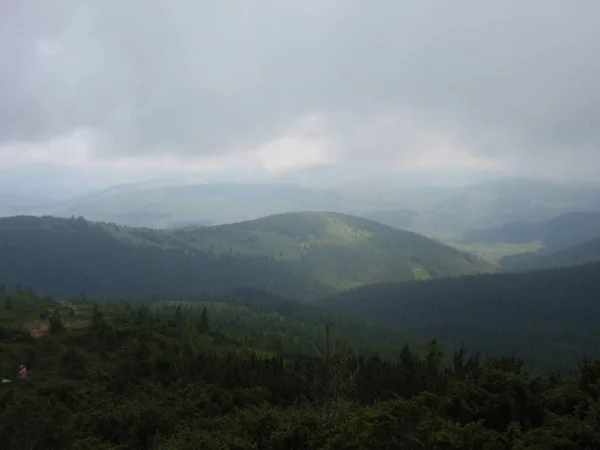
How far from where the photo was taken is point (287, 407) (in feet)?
138

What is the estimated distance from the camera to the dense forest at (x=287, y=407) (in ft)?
75.2

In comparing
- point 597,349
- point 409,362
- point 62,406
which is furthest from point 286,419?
point 597,349

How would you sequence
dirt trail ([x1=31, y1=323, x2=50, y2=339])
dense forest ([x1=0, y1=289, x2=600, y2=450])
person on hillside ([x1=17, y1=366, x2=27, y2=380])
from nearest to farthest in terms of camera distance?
dense forest ([x1=0, y1=289, x2=600, y2=450]) < person on hillside ([x1=17, y1=366, x2=27, y2=380]) < dirt trail ([x1=31, y1=323, x2=50, y2=339])

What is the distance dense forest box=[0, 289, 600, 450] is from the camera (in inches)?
902

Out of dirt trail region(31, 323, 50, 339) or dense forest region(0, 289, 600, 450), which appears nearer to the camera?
dense forest region(0, 289, 600, 450)

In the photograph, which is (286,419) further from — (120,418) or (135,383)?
(135,383)

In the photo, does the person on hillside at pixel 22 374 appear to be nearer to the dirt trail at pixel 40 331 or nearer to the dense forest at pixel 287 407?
the dense forest at pixel 287 407

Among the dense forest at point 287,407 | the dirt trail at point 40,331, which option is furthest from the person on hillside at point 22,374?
the dirt trail at point 40,331

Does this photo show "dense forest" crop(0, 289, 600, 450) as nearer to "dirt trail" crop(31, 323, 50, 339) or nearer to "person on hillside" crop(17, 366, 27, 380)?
"person on hillside" crop(17, 366, 27, 380)

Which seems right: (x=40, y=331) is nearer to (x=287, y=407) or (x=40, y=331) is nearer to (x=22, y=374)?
(x=22, y=374)

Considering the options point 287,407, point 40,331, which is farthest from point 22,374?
point 287,407

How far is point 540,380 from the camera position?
29891 millimetres

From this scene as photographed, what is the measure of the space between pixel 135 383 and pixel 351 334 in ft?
463

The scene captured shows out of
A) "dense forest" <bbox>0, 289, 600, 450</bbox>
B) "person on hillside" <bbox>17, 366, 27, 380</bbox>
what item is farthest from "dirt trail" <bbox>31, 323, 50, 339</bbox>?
"person on hillside" <bbox>17, 366, 27, 380</bbox>
